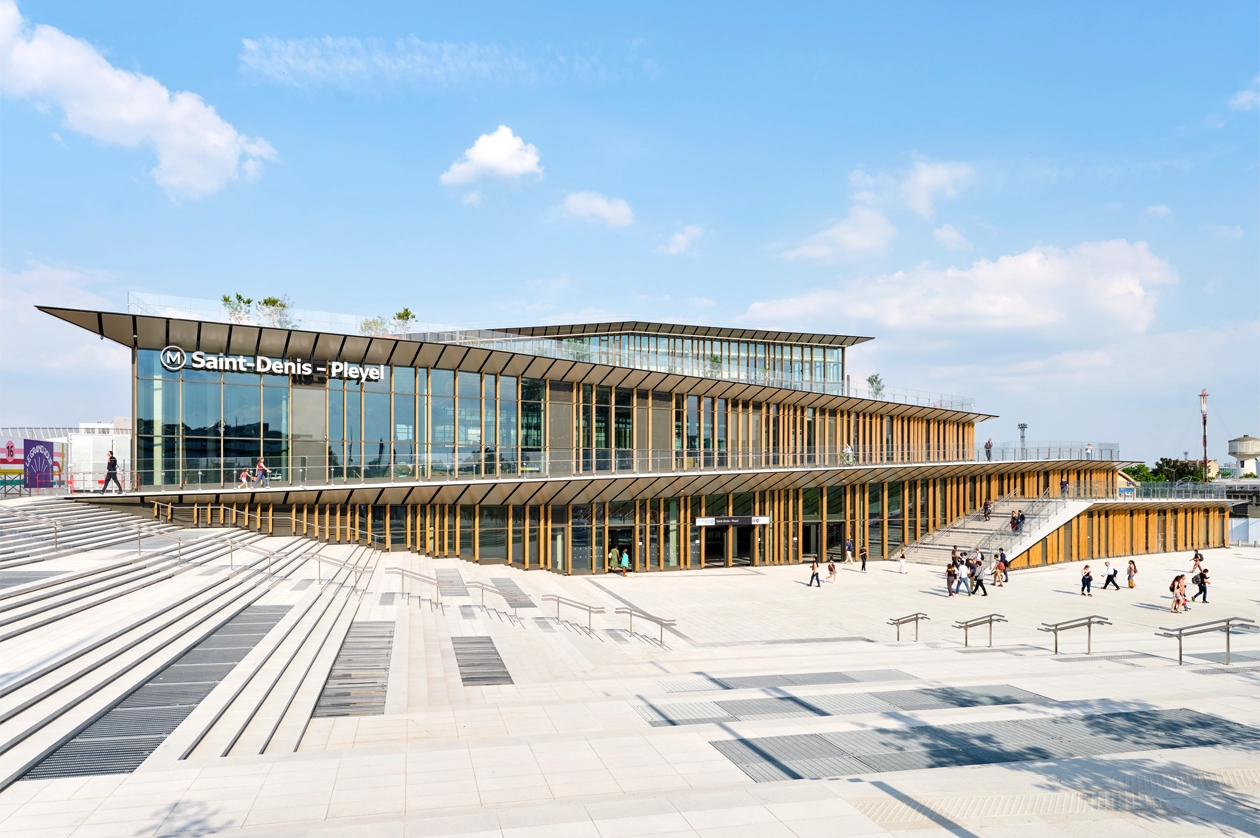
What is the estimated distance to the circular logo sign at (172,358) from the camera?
23.9 m

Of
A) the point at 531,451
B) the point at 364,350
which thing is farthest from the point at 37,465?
the point at 531,451

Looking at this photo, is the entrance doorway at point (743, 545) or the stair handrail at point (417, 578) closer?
the stair handrail at point (417, 578)

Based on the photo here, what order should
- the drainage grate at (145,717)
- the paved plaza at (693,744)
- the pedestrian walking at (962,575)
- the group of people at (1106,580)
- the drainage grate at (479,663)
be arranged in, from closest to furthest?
the paved plaza at (693,744) < the drainage grate at (145,717) < the drainage grate at (479,663) < the group of people at (1106,580) < the pedestrian walking at (962,575)

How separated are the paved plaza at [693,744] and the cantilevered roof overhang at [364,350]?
10.5m

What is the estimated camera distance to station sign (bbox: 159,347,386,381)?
24.0 m

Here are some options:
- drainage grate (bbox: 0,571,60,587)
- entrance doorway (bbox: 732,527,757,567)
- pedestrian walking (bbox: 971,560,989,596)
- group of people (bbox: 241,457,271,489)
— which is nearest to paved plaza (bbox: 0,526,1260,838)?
drainage grate (bbox: 0,571,60,587)

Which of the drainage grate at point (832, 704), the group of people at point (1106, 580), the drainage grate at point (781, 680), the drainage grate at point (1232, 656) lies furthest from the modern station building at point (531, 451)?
the drainage grate at point (1232, 656)

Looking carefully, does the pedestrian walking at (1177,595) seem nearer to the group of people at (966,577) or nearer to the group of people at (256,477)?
the group of people at (966,577)

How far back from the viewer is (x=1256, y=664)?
1419 cm

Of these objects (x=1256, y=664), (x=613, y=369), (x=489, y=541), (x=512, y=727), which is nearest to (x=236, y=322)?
(x=489, y=541)

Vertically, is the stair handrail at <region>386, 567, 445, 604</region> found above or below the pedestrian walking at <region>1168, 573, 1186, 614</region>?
above

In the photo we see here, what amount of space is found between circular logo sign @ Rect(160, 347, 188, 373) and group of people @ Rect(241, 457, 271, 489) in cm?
382

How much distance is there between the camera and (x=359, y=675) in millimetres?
11016

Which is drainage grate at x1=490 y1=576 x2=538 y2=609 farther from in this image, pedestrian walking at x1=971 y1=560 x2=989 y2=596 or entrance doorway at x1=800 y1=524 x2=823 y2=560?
entrance doorway at x1=800 y1=524 x2=823 y2=560
